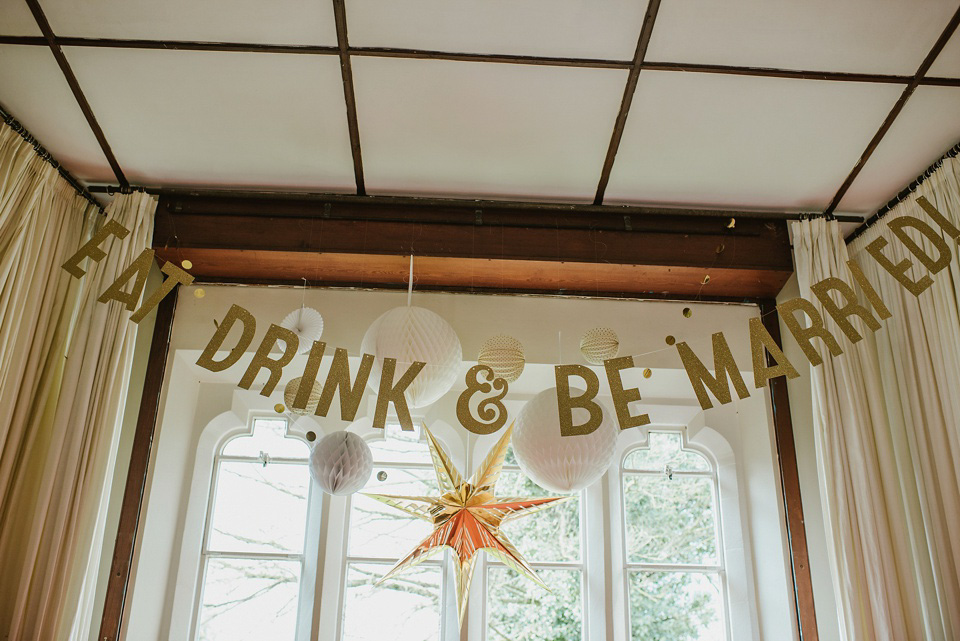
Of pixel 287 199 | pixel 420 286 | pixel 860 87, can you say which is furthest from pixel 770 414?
pixel 287 199

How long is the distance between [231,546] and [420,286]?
1679 mm

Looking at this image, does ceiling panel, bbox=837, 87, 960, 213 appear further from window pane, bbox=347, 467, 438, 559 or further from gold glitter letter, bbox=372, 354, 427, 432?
window pane, bbox=347, 467, 438, 559

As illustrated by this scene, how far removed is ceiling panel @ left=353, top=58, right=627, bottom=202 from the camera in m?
3.02

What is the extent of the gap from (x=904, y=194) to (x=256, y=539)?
3.61 meters

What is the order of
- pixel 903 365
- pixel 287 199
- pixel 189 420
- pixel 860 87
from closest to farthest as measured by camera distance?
pixel 860 87 < pixel 903 365 < pixel 287 199 < pixel 189 420

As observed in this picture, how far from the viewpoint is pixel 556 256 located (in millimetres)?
3754

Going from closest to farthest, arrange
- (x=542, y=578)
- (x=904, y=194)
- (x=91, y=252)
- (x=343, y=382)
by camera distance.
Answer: (x=91, y=252) < (x=343, y=382) < (x=904, y=194) < (x=542, y=578)

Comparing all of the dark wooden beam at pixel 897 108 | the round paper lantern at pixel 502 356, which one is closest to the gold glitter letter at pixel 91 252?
the round paper lantern at pixel 502 356

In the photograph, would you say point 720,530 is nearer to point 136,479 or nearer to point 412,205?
point 412,205

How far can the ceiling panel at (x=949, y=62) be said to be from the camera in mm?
2816

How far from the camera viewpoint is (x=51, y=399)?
3.31 metres

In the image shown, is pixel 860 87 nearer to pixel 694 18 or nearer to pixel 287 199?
pixel 694 18

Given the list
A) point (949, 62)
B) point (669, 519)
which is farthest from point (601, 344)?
point (949, 62)

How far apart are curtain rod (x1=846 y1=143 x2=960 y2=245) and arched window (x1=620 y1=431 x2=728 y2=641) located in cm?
142
